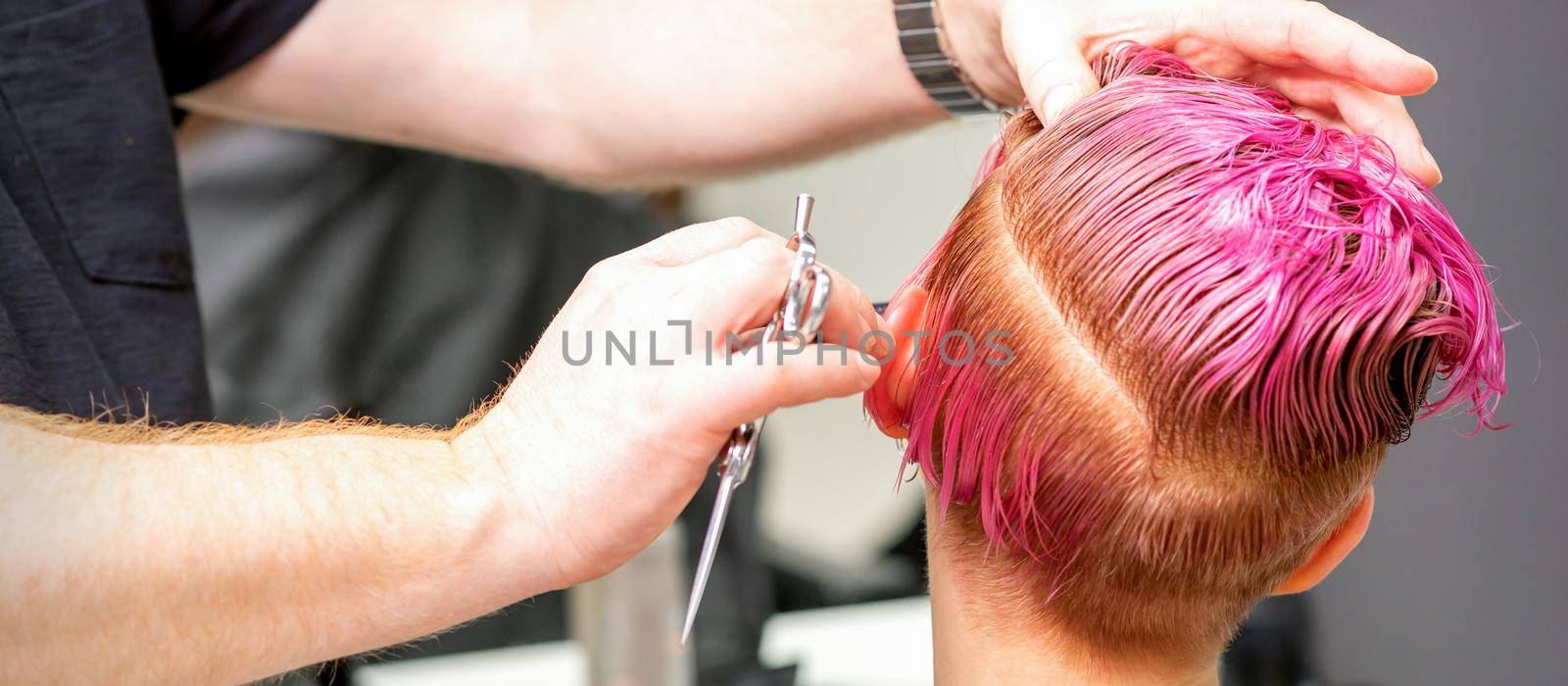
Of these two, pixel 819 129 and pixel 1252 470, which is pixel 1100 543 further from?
pixel 819 129

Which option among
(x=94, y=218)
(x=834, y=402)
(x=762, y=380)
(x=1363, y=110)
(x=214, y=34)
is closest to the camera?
(x=762, y=380)

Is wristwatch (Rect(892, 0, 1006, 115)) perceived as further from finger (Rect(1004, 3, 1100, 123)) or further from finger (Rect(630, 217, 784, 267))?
finger (Rect(630, 217, 784, 267))

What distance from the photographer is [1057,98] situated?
3.18 ft

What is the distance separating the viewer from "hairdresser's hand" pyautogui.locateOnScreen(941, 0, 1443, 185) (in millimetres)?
965

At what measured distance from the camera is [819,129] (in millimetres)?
1476

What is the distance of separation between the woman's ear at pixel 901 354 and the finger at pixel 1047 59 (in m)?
0.19

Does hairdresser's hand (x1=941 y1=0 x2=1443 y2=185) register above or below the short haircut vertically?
above

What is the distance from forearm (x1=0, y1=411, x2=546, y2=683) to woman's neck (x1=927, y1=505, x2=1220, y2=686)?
385 mm

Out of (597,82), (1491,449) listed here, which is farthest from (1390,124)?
(597,82)

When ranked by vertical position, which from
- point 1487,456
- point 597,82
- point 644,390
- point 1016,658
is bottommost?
point 1487,456

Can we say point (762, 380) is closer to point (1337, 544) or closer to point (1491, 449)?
point (1337, 544)

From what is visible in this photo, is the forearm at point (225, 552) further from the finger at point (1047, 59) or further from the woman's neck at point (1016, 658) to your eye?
the finger at point (1047, 59)

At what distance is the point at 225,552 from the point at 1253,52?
37.7 inches

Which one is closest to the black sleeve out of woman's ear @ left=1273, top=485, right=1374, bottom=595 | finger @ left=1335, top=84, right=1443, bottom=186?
finger @ left=1335, top=84, right=1443, bottom=186
